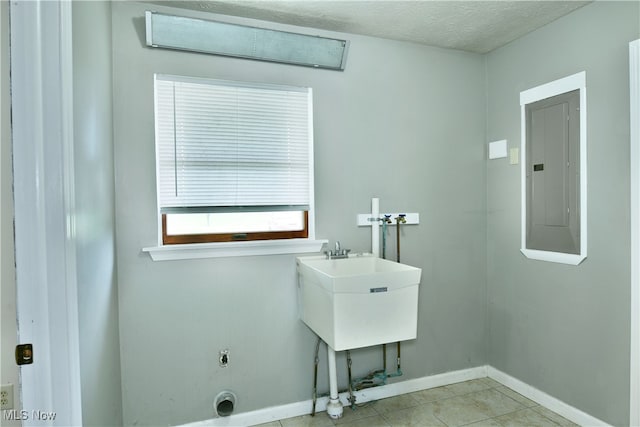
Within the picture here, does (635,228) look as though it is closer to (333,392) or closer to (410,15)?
(410,15)

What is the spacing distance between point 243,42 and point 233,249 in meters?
1.25

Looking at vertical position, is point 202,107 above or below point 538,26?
below

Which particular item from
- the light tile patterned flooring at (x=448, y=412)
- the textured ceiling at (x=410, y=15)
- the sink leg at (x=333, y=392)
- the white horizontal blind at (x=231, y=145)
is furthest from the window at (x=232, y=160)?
the light tile patterned flooring at (x=448, y=412)

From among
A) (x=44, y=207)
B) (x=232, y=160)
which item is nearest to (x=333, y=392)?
(x=232, y=160)

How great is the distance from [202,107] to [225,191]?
1.69 ft

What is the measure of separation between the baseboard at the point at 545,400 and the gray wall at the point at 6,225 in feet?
9.24

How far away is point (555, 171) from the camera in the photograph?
2.29 meters

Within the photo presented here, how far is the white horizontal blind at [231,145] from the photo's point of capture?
2096 millimetres

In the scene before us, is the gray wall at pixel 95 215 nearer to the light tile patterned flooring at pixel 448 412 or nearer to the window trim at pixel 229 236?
the window trim at pixel 229 236

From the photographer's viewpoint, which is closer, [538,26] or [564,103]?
[564,103]

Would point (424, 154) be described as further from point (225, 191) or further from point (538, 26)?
point (225, 191)

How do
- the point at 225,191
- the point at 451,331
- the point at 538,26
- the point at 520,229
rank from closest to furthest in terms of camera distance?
the point at 225,191
the point at 538,26
the point at 520,229
the point at 451,331

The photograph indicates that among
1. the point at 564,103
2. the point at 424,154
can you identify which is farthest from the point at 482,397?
the point at 564,103

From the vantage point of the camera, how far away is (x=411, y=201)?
8.67ft
